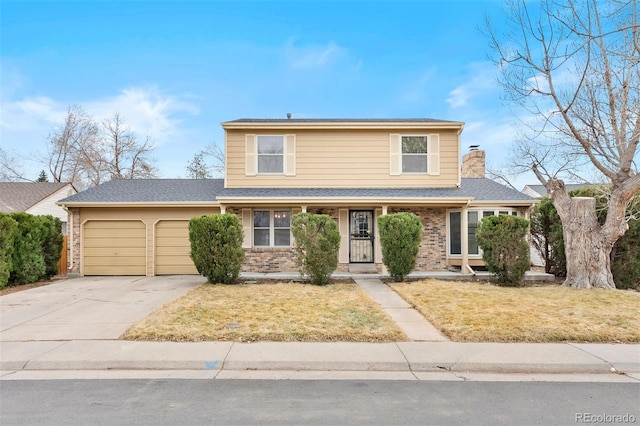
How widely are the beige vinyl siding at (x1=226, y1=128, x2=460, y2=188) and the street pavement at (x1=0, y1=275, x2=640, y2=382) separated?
761 cm

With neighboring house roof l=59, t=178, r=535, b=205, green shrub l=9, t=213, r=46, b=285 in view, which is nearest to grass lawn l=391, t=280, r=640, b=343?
neighboring house roof l=59, t=178, r=535, b=205

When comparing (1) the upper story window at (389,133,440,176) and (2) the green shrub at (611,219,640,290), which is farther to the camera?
(1) the upper story window at (389,133,440,176)

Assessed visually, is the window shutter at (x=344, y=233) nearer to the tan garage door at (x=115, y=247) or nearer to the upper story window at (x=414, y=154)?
the upper story window at (x=414, y=154)

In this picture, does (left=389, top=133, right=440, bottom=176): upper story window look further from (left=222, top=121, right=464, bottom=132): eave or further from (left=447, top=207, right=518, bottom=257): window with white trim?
(left=447, top=207, right=518, bottom=257): window with white trim

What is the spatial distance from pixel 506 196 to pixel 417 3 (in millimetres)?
7839

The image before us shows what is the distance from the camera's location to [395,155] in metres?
12.6

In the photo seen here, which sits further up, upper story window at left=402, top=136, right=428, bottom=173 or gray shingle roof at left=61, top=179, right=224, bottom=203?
upper story window at left=402, top=136, right=428, bottom=173

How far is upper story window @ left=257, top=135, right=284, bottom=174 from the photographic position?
12.6 m

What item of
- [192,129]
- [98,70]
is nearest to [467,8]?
[98,70]

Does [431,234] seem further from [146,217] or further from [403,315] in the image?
[146,217]

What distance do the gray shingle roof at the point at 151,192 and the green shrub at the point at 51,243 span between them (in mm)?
866

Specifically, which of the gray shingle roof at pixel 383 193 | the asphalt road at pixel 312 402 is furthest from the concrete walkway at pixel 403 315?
the gray shingle roof at pixel 383 193

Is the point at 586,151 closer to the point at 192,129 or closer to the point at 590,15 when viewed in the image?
the point at 590,15

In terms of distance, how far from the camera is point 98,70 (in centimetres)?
1545
